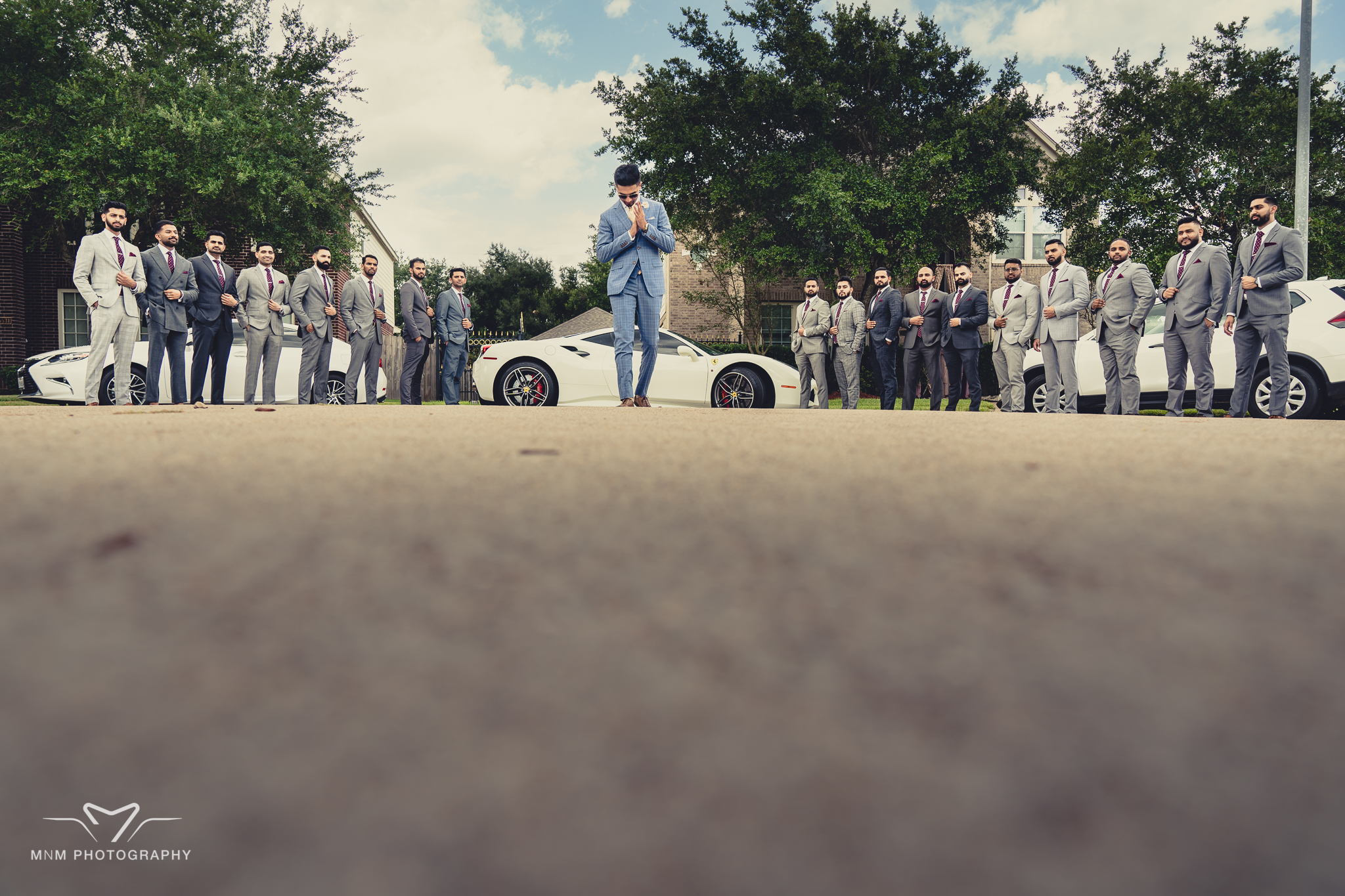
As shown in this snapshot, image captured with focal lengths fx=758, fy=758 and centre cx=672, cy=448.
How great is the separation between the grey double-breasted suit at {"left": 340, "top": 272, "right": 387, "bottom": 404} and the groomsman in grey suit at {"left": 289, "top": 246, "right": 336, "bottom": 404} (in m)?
0.21

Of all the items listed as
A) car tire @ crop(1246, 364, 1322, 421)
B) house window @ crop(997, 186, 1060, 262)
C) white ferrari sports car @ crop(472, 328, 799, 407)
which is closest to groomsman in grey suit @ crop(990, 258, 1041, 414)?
car tire @ crop(1246, 364, 1322, 421)

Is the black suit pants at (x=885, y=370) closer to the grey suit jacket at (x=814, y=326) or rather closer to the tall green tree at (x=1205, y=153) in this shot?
the grey suit jacket at (x=814, y=326)

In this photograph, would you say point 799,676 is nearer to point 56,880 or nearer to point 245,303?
Result: point 56,880

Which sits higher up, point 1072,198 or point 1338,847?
point 1072,198

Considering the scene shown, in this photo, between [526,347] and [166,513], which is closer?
[166,513]

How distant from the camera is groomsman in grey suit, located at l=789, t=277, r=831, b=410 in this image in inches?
383

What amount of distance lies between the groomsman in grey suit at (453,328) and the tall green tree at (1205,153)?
17.5 meters

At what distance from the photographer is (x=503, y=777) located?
56 cm

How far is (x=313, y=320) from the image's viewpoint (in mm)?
9023

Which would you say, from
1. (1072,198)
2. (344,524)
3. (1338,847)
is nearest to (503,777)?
(1338,847)

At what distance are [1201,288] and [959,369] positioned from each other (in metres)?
2.90

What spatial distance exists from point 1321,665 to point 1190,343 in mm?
7495

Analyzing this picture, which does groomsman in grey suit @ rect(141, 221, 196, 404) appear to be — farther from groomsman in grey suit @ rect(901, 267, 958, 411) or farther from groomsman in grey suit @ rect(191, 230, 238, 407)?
groomsman in grey suit @ rect(901, 267, 958, 411)

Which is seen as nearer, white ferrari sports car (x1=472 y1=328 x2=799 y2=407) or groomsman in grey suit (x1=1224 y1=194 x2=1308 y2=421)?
groomsman in grey suit (x1=1224 y1=194 x2=1308 y2=421)
